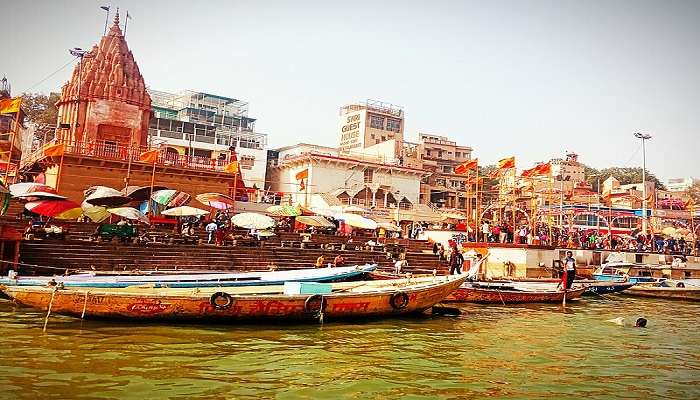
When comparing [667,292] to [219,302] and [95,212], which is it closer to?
[219,302]

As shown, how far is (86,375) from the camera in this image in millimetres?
7602

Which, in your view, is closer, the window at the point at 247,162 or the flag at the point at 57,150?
the flag at the point at 57,150

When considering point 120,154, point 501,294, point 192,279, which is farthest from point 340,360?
point 120,154

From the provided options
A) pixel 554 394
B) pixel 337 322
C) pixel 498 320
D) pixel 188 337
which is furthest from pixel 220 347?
pixel 498 320

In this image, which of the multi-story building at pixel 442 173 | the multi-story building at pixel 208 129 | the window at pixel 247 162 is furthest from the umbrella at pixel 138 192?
the multi-story building at pixel 442 173

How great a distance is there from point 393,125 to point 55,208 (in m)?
49.9

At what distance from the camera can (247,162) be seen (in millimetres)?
49531

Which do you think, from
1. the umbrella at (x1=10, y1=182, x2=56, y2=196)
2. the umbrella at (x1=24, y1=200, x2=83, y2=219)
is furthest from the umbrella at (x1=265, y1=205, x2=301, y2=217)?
the umbrella at (x1=10, y1=182, x2=56, y2=196)

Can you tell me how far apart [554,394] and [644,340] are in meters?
6.86

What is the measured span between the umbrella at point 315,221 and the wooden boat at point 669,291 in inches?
602

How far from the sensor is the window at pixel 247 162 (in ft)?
161

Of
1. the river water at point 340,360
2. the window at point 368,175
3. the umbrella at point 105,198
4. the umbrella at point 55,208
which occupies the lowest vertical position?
the river water at point 340,360

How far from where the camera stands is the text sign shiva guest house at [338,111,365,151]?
63638 mm

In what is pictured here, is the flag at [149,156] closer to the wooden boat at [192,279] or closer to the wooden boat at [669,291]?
the wooden boat at [192,279]
